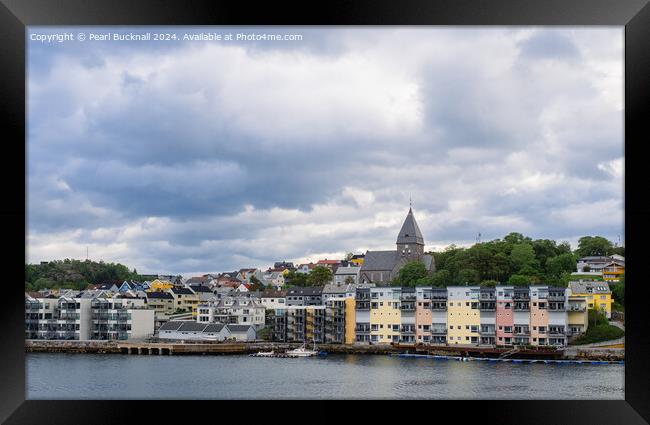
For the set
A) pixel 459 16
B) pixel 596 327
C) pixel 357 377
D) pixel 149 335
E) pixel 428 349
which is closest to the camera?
pixel 459 16

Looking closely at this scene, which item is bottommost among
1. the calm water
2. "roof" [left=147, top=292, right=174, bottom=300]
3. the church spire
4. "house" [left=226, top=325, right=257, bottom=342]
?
the calm water

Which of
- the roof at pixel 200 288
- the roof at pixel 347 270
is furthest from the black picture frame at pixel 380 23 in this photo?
the roof at pixel 347 270

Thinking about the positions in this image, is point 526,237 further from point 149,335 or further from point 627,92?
point 627,92

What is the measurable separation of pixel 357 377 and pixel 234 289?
4504 mm

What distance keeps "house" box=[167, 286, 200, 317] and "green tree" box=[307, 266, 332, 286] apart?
2207mm

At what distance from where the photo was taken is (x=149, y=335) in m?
13.1

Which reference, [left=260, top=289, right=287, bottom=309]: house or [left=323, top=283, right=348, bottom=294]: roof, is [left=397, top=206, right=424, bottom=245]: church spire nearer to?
[left=323, top=283, right=348, bottom=294]: roof

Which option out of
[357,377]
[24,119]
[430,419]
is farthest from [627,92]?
[357,377]

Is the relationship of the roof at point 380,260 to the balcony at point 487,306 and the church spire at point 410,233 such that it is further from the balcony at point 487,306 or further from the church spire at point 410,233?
the balcony at point 487,306

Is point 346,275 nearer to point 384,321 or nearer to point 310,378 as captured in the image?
point 384,321

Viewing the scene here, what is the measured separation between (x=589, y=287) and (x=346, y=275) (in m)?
4.46

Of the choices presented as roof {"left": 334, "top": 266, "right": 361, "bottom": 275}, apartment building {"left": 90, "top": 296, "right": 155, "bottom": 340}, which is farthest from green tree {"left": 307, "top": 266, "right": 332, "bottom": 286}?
apartment building {"left": 90, "top": 296, "right": 155, "bottom": 340}

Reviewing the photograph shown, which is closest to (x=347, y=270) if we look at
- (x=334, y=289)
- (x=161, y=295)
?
(x=334, y=289)

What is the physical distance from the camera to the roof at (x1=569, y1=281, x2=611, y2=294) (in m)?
11.5
